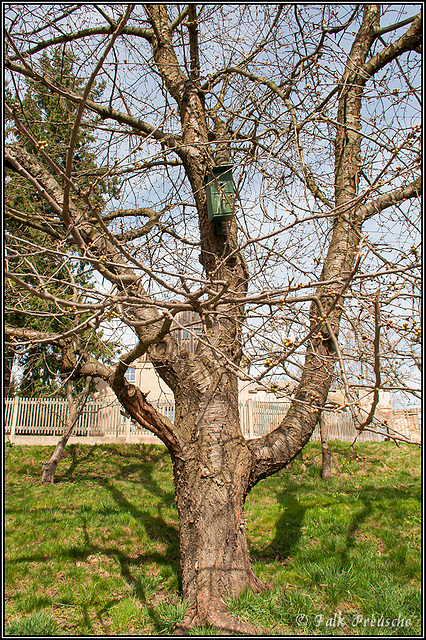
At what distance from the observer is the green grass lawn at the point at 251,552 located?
130 inches

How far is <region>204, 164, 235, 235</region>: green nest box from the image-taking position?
3.75 meters

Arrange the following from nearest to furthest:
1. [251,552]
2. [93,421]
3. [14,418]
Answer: [251,552]
[14,418]
[93,421]

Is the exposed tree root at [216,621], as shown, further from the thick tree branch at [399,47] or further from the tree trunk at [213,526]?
the thick tree branch at [399,47]

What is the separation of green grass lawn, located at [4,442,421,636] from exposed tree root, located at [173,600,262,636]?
0.23 ft

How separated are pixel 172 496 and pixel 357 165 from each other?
610cm

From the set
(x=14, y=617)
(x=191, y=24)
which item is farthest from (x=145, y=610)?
(x=191, y=24)

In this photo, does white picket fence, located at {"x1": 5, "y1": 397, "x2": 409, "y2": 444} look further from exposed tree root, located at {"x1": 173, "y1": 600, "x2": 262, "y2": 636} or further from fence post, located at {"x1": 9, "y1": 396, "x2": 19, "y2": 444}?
exposed tree root, located at {"x1": 173, "y1": 600, "x2": 262, "y2": 636}

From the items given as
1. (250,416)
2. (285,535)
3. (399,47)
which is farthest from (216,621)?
(250,416)

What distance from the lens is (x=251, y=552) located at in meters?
4.94

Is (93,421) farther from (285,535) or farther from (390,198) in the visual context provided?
(390,198)

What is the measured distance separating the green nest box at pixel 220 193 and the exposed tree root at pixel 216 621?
3.33m

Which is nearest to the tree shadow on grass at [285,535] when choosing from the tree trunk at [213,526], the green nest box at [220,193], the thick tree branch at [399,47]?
the tree trunk at [213,526]

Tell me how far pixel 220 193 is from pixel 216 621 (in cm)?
358

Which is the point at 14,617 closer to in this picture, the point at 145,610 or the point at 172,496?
the point at 145,610
